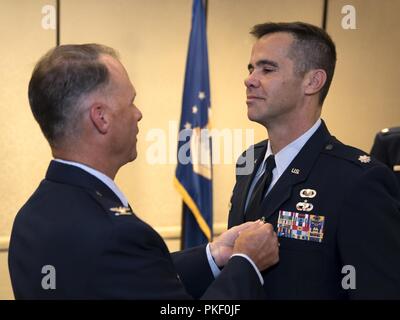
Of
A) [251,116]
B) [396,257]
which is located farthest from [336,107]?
[396,257]

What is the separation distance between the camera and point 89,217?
1197 mm

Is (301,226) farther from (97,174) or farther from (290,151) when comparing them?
(97,174)

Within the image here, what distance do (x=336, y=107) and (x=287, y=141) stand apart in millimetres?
2688

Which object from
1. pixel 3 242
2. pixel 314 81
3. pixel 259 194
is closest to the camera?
pixel 259 194

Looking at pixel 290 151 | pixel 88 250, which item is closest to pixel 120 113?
pixel 88 250

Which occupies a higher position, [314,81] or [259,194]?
[314,81]

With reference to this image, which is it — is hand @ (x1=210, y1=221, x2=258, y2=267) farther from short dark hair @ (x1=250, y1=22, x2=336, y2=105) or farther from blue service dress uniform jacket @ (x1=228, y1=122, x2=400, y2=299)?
short dark hair @ (x1=250, y1=22, x2=336, y2=105)

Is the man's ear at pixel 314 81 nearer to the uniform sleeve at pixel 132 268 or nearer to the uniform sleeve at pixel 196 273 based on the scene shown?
the uniform sleeve at pixel 196 273

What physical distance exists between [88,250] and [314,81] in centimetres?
100

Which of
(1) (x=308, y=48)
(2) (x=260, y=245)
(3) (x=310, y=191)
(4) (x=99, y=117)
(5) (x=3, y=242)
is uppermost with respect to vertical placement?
(1) (x=308, y=48)

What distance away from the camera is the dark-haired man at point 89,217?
117 cm

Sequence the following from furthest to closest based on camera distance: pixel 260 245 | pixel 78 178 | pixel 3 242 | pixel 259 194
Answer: pixel 3 242 < pixel 259 194 < pixel 260 245 < pixel 78 178

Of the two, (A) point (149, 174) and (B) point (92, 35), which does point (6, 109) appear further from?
(A) point (149, 174)

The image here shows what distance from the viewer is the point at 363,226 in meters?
1.46
